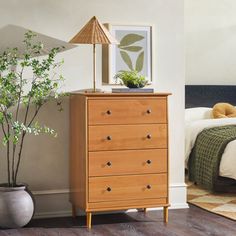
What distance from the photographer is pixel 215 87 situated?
709 cm

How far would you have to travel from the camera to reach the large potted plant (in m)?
4.11

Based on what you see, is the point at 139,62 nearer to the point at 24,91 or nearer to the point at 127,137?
the point at 127,137

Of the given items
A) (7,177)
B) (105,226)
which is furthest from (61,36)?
(105,226)

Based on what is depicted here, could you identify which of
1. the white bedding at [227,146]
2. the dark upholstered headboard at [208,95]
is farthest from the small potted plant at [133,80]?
the dark upholstered headboard at [208,95]

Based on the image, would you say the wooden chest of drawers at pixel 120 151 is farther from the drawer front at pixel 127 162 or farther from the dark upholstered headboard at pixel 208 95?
the dark upholstered headboard at pixel 208 95

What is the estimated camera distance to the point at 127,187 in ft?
13.9

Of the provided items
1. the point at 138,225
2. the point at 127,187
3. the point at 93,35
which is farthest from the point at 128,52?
the point at 138,225

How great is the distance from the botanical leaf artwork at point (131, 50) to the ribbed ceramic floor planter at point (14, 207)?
4.01 feet

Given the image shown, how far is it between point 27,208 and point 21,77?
0.89 m

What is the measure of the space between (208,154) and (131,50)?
1.38 m

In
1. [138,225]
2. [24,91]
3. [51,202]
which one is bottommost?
[138,225]

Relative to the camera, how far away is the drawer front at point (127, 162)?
4148 millimetres

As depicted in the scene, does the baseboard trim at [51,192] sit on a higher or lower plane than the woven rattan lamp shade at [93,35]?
lower

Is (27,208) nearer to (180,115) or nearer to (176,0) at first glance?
(180,115)
